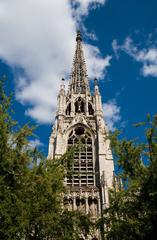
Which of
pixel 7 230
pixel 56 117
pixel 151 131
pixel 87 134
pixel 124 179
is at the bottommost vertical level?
pixel 7 230

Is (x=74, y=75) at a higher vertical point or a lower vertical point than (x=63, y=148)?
higher

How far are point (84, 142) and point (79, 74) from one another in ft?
57.4

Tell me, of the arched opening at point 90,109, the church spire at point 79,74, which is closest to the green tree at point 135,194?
the arched opening at point 90,109

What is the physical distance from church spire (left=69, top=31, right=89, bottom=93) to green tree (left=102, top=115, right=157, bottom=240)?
30.1m

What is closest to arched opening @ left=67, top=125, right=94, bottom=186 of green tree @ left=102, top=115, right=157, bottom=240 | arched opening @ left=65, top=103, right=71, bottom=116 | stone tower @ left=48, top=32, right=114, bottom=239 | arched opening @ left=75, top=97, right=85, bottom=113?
stone tower @ left=48, top=32, right=114, bottom=239

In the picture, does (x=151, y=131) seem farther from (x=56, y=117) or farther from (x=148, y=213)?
(x=56, y=117)

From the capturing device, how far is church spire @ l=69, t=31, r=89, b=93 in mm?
42938

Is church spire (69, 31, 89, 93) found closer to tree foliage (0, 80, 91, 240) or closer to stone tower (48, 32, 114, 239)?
stone tower (48, 32, 114, 239)

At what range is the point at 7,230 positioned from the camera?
378 inches

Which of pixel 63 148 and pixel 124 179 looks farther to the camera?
pixel 63 148

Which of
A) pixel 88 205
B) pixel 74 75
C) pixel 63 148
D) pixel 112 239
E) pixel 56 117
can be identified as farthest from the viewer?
pixel 74 75

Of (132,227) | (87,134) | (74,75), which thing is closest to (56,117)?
(87,134)

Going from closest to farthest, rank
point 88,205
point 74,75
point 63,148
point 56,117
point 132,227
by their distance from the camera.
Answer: point 132,227
point 88,205
point 63,148
point 56,117
point 74,75

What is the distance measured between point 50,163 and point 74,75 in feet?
112
